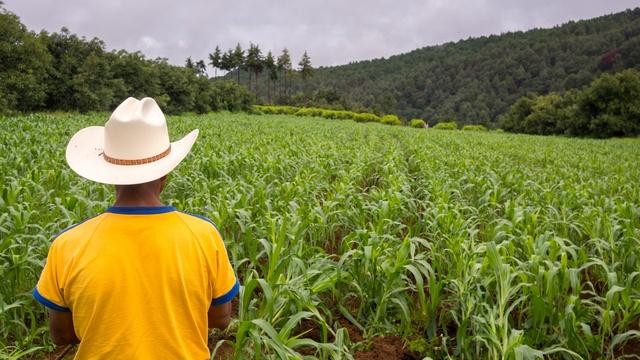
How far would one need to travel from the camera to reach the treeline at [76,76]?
22.4 m

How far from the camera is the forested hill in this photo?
201 ft

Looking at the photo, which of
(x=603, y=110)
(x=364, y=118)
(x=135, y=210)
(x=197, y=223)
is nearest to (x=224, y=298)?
(x=197, y=223)

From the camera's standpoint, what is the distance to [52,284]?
1.32m

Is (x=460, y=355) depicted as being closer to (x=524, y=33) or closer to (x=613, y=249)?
(x=613, y=249)

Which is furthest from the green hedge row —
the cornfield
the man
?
the man

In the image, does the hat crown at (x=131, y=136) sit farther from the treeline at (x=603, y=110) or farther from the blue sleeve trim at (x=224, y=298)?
the treeline at (x=603, y=110)

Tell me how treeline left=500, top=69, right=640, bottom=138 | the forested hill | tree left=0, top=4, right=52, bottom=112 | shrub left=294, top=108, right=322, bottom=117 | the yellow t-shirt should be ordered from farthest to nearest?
the forested hill
shrub left=294, top=108, right=322, bottom=117
treeline left=500, top=69, right=640, bottom=138
tree left=0, top=4, right=52, bottom=112
the yellow t-shirt

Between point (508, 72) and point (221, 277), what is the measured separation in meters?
77.5

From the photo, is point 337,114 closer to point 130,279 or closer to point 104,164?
point 104,164

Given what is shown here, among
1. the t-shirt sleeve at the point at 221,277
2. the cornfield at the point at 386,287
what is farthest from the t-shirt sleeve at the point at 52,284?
the cornfield at the point at 386,287

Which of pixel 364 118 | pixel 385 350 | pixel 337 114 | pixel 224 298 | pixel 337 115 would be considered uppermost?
pixel 337 114

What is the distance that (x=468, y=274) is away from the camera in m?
3.09

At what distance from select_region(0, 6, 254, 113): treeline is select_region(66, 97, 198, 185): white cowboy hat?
23953 millimetres

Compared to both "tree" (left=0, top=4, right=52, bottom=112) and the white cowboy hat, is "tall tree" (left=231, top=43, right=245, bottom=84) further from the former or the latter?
the white cowboy hat
